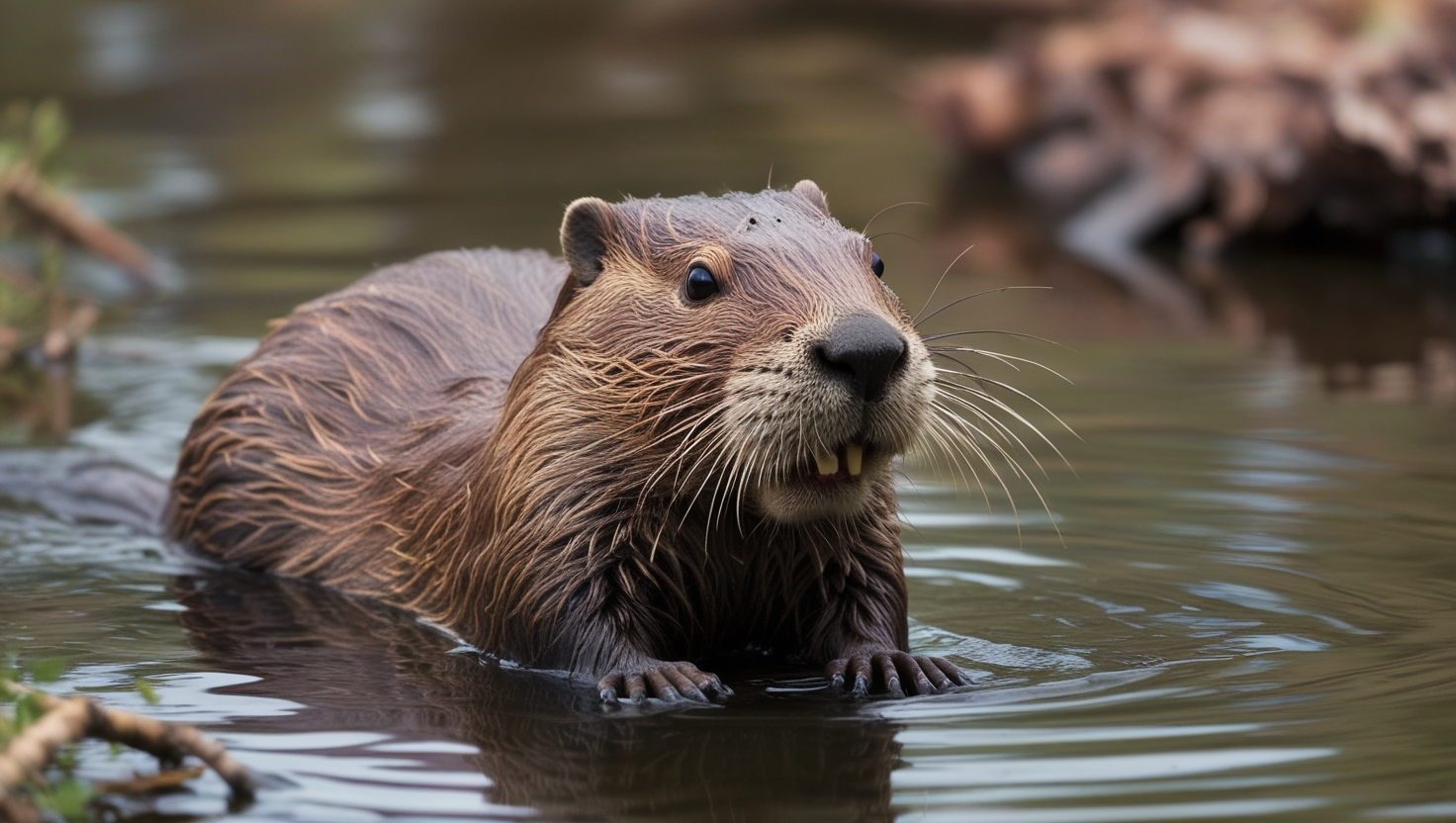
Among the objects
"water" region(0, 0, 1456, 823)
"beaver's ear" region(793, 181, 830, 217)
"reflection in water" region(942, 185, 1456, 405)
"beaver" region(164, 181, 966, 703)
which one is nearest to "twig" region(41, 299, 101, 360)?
"water" region(0, 0, 1456, 823)

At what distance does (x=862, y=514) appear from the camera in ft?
15.6

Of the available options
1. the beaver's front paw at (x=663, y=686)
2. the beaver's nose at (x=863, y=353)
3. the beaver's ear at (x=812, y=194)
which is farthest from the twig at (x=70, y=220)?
the beaver's nose at (x=863, y=353)

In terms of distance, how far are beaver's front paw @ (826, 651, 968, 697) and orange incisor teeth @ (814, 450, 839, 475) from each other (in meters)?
0.46

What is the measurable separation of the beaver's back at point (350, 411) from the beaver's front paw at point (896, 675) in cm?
136

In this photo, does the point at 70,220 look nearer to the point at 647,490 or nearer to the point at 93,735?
the point at 647,490

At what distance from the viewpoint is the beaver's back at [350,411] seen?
5508 mm

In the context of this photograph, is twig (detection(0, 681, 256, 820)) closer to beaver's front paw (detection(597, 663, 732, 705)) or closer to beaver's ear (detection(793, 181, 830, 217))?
beaver's front paw (detection(597, 663, 732, 705))

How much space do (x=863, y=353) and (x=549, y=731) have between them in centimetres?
98

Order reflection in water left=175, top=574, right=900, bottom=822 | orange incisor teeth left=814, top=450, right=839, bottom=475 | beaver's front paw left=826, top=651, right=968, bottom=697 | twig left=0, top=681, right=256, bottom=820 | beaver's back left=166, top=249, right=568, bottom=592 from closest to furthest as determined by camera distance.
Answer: twig left=0, top=681, right=256, bottom=820 → reflection in water left=175, top=574, right=900, bottom=822 → orange incisor teeth left=814, top=450, right=839, bottom=475 → beaver's front paw left=826, top=651, right=968, bottom=697 → beaver's back left=166, top=249, right=568, bottom=592

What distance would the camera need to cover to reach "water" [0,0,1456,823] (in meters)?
3.72

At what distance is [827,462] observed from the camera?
425 cm

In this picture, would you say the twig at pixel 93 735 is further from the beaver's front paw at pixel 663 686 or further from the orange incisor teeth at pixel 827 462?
the orange incisor teeth at pixel 827 462

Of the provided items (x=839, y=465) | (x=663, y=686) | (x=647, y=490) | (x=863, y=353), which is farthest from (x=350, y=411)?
(x=863, y=353)

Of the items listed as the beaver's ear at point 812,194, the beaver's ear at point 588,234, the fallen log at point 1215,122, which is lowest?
the beaver's ear at point 588,234
